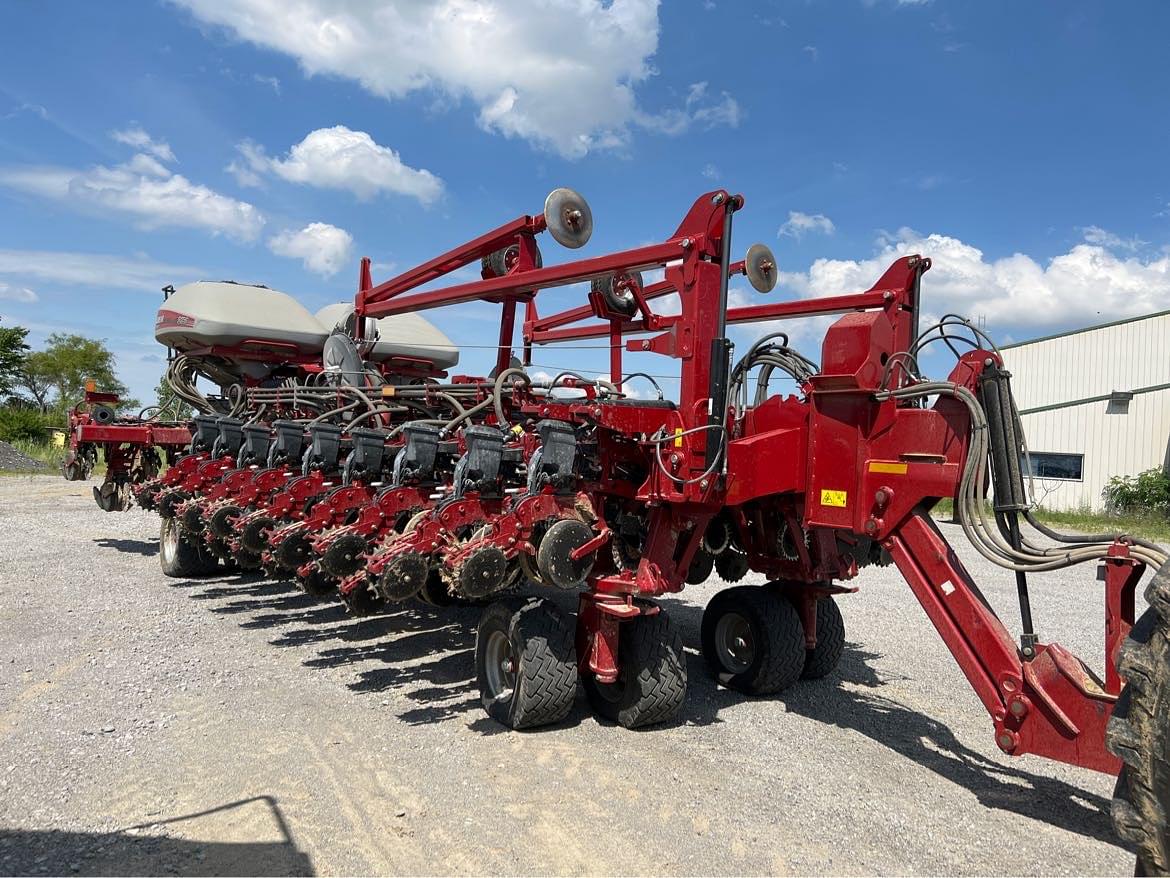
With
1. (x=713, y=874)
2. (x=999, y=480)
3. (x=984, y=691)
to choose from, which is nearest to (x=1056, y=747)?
(x=984, y=691)

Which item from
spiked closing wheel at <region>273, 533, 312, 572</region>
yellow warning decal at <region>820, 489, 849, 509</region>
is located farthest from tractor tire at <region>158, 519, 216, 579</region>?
yellow warning decal at <region>820, 489, 849, 509</region>

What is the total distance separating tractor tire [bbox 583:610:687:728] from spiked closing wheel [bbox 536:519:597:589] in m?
0.56

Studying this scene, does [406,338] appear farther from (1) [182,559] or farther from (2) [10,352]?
(2) [10,352]

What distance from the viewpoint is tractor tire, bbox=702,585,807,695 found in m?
5.61

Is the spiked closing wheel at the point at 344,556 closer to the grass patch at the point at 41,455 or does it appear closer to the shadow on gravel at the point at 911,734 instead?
the shadow on gravel at the point at 911,734

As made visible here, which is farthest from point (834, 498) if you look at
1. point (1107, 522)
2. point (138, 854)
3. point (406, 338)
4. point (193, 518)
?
point (1107, 522)

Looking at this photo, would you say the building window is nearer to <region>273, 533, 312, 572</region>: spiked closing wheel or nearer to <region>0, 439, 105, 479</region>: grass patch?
<region>273, 533, 312, 572</region>: spiked closing wheel

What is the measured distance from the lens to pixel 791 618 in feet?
18.7

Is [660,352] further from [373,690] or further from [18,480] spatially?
[18,480]

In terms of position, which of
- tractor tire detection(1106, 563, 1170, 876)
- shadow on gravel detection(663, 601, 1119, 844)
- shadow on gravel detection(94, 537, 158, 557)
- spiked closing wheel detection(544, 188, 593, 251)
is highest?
spiked closing wheel detection(544, 188, 593, 251)

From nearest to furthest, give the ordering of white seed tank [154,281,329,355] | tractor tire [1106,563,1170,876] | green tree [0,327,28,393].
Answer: tractor tire [1106,563,1170,876] → white seed tank [154,281,329,355] → green tree [0,327,28,393]

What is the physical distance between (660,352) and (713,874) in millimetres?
2712

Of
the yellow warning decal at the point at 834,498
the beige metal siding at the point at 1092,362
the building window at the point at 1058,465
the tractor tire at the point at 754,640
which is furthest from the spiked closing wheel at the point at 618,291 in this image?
the building window at the point at 1058,465

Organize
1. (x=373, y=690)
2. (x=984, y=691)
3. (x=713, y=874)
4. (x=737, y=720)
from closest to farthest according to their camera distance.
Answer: (x=713, y=874), (x=984, y=691), (x=737, y=720), (x=373, y=690)
